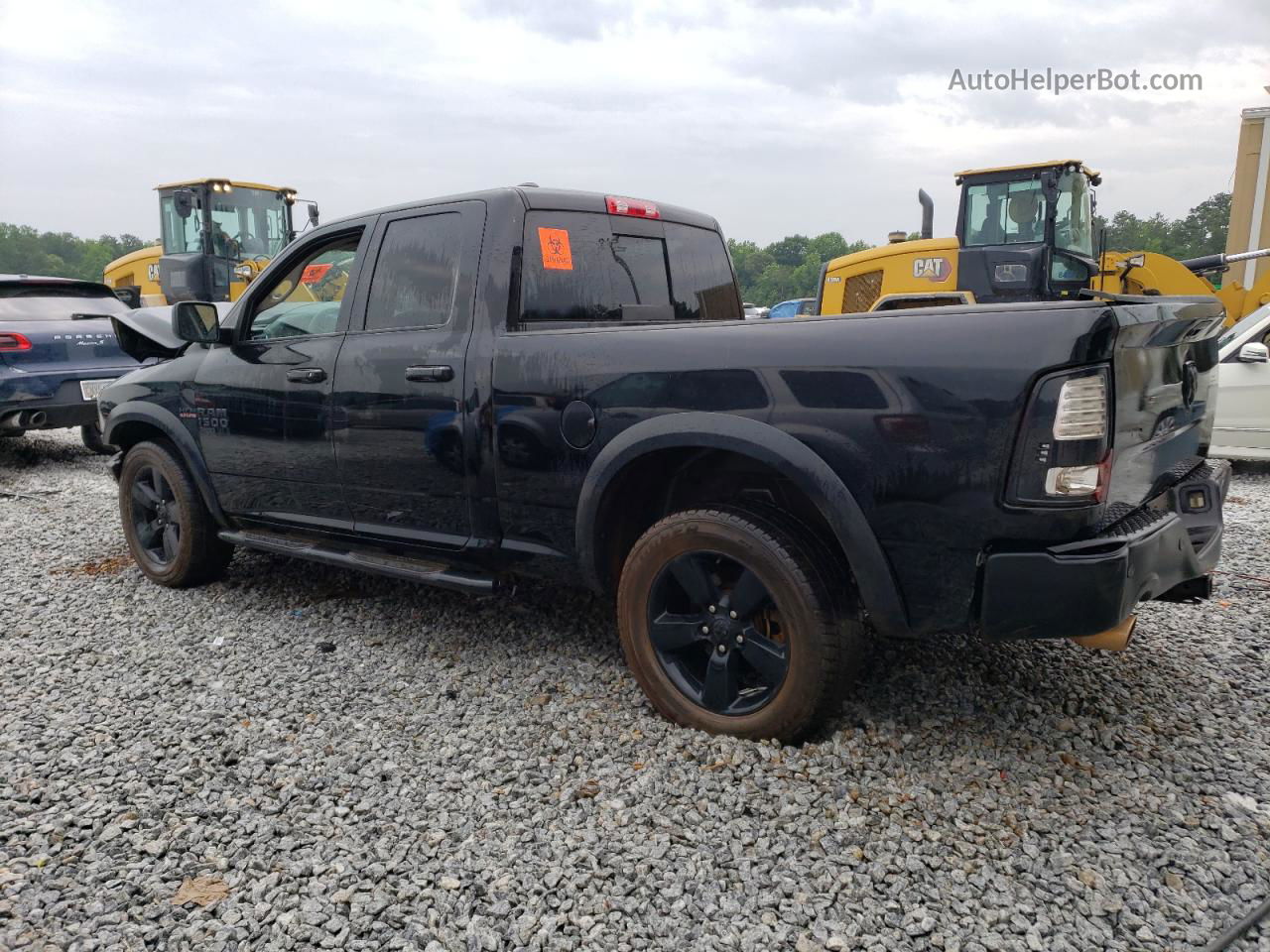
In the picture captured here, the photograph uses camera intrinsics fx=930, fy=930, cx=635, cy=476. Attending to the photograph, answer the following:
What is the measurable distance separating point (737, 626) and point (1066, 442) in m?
1.13

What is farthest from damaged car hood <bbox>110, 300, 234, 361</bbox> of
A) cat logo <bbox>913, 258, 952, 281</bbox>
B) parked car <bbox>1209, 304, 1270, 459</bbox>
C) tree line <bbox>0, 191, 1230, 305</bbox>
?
tree line <bbox>0, 191, 1230, 305</bbox>

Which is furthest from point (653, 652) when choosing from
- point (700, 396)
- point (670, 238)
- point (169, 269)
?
point (169, 269)

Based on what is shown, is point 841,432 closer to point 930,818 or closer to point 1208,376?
point 930,818

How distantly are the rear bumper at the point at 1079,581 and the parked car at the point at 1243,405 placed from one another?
627cm

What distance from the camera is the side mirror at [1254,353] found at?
24.3 ft

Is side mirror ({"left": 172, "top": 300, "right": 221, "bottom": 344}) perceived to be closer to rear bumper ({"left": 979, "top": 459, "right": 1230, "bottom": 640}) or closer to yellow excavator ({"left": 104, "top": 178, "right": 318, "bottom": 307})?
rear bumper ({"left": 979, "top": 459, "right": 1230, "bottom": 640})

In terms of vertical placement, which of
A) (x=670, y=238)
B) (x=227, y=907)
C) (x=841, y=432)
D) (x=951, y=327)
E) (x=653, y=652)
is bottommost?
(x=227, y=907)

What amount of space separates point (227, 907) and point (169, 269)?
49.5 feet

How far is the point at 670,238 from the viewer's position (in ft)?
13.7

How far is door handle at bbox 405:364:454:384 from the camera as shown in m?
3.54

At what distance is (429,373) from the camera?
3.58m

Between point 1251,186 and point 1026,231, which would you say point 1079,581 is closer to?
point 1026,231

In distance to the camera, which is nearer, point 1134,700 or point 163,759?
point 163,759

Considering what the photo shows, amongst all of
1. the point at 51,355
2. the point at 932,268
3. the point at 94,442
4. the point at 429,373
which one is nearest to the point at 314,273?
the point at 429,373
